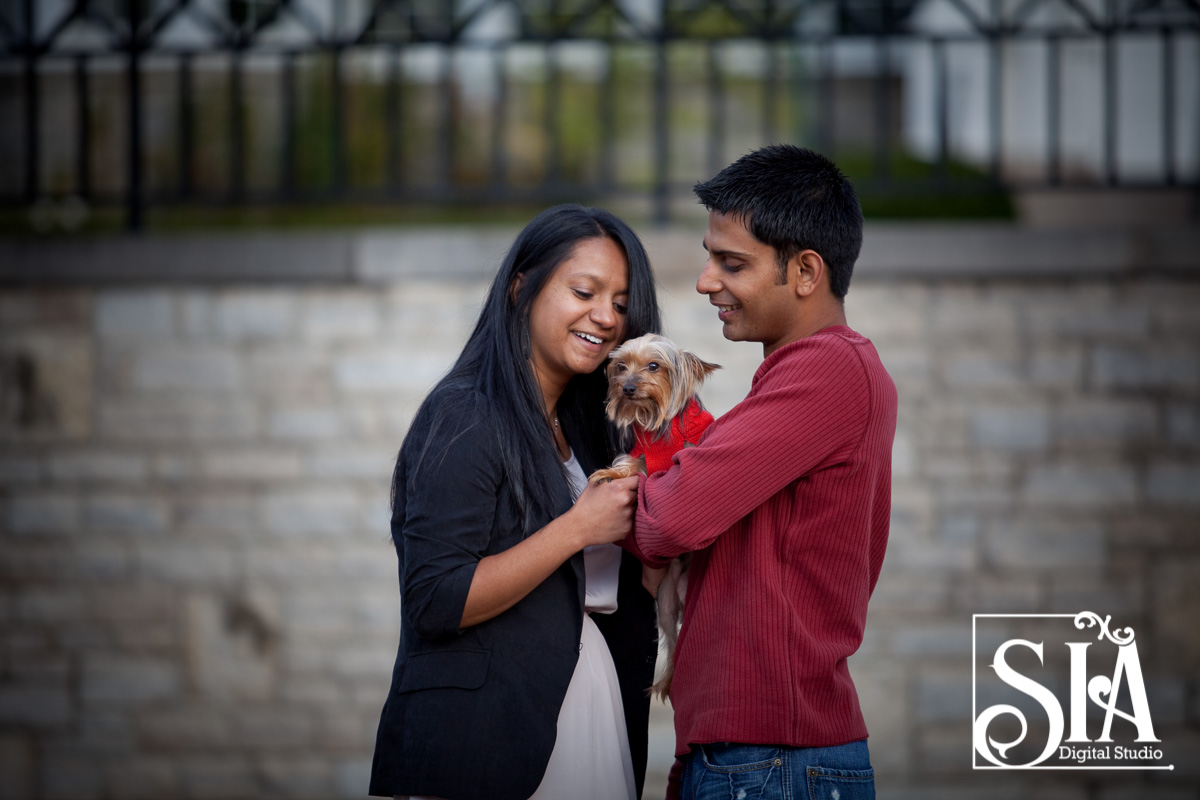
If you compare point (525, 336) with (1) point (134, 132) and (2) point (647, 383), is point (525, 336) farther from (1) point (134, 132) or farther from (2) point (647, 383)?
(1) point (134, 132)

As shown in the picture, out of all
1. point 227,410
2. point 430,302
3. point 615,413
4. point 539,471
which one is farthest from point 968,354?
point 227,410

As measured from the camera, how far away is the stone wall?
5.29 metres

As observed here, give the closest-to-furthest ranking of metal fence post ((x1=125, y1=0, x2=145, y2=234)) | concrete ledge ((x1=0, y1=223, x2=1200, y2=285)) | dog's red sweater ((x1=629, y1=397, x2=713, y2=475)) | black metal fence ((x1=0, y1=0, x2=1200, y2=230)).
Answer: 1. dog's red sweater ((x1=629, y1=397, x2=713, y2=475))
2. concrete ledge ((x1=0, y1=223, x2=1200, y2=285))
3. black metal fence ((x1=0, y1=0, x2=1200, y2=230))
4. metal fence post ((x1=125, y1=0, x2=145, y2=234))

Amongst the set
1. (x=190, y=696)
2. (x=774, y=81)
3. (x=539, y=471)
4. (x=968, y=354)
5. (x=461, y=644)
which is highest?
(x=774, y=81)

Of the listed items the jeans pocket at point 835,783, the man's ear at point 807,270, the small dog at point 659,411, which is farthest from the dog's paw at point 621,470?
the jeans pocket at point 835,783

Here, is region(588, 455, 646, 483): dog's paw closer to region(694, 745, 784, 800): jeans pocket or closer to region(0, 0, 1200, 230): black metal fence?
region(694, 745, 784, 800): jeans pocket

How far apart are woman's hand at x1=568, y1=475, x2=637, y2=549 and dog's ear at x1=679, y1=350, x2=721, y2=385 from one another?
52 cm

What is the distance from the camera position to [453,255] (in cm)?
546

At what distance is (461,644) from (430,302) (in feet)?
10.5

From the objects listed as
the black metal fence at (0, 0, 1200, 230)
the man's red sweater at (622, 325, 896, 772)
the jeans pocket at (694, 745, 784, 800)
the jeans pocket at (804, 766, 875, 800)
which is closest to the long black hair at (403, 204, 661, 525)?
the man's red sweater at (622, 325, 896, 772)

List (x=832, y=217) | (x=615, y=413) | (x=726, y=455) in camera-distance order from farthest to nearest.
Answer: (x=615, y=413), (x=832, y=217), (x=726, y=455)

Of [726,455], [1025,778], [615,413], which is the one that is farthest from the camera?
[1025,778]

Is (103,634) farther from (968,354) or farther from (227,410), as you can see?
(968,354)

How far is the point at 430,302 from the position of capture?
18.1 feet
